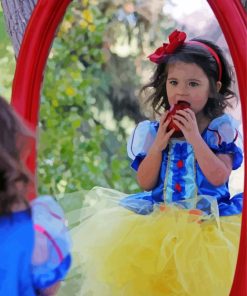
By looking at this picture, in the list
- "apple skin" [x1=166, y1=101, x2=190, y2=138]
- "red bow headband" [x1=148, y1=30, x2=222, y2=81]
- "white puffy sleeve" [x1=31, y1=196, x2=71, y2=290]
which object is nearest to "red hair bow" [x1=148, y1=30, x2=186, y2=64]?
"red bow headband" [x1=148, y1=30, x2=222, y2=81]

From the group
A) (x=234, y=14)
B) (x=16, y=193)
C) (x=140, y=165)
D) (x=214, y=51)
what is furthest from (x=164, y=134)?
(x=16, y=193)

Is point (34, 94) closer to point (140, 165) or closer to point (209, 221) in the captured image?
point (140, 165)

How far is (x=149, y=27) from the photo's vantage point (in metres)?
1.56

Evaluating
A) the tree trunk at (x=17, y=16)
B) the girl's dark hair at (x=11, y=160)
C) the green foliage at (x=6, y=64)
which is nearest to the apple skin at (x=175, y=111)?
the tree trunk at (x=17, y=16)

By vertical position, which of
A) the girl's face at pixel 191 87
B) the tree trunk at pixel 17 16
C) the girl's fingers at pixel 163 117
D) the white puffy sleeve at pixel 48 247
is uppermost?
the tree trunk at pixel 17 16

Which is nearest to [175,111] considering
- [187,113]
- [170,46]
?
[187,113]

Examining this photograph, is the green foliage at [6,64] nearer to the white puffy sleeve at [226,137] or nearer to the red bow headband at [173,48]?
the red bow headband at [173,48]

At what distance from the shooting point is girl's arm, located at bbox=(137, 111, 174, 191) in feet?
4.71

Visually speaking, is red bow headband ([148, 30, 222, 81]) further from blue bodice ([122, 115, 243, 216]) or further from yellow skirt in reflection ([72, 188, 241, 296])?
yellow skirt in reflection ([72, 188, 241, 296])

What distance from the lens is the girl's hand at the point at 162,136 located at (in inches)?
56.3

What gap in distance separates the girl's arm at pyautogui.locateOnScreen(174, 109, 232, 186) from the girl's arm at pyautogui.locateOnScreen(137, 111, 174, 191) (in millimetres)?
49

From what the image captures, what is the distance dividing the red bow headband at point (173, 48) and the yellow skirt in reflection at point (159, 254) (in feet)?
0.93

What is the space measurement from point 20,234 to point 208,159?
1.77 ft

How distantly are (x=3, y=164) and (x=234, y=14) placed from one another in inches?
21.6
